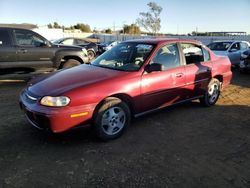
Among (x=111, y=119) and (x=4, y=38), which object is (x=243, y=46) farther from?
(x=111, y=119)

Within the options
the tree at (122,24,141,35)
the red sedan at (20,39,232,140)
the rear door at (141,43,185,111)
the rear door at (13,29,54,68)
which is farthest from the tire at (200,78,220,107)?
the tree at (122,24,141,35)

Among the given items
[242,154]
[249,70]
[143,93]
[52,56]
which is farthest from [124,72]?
[249,70]

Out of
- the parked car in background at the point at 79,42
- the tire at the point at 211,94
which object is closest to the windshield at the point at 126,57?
the tire at the point at 211,94

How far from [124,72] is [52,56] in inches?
187

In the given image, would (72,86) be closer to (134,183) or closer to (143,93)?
(143,93)

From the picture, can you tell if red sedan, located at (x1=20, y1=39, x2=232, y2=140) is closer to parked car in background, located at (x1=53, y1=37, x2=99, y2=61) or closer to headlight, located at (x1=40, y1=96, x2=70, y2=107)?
headlight, located at (x1=40, y1=96, x2=70, y2=107)

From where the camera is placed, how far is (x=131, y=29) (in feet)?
219

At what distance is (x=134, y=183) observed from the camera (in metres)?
3.18

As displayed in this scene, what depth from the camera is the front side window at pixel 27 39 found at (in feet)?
26.7

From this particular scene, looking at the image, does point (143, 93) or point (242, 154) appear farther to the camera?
point (143, 93)

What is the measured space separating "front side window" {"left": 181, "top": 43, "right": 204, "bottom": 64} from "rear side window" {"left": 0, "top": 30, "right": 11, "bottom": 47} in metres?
5.24

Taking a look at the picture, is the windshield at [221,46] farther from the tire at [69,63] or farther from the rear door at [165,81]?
the rear door at [165,81]

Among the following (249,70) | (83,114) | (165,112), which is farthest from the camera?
(249,70)

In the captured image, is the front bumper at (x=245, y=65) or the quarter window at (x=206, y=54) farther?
the front bumper at (x=245, y=65)
